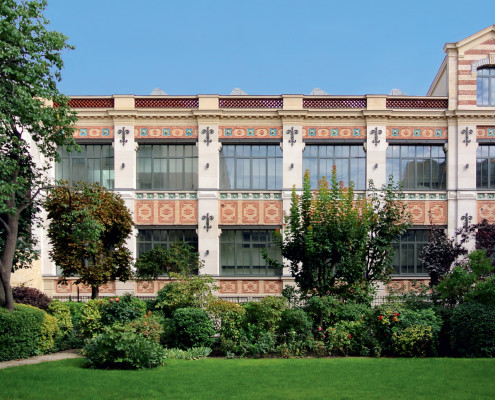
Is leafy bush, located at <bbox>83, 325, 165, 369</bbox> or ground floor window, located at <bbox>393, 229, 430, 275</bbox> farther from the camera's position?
ground floor window, located at <bbox>393, 229, 430, 275</bbox>

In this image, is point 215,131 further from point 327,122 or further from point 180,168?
point 327,122

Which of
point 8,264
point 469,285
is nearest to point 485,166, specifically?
point 469,285

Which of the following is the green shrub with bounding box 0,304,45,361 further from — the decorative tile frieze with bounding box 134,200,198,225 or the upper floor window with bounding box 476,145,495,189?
the upper floor window with bounding box 476,145,495,189

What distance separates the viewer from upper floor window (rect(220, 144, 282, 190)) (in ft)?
96.3

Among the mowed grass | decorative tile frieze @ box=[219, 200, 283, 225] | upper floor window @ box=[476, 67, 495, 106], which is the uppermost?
upper floor window @ box=[476, 67, 495, 106]

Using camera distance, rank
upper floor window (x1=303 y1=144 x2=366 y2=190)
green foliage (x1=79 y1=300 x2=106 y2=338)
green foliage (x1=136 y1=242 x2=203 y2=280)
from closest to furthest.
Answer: green foliage (x1=79 y1=300 x2=106 y2=338), green foliage (x1=136 y1=242 x2=203 y2=280), upper floor window (x1=303 y1=144 x2=366 y2=190)

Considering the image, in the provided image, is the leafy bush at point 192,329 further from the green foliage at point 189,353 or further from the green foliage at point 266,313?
the green foliage at point 266,313

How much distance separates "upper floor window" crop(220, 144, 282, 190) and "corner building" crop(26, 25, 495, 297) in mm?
55

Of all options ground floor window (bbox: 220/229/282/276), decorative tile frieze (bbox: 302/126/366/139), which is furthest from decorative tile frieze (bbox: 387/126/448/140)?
ground floor window (bbox: 220/229/282/276)

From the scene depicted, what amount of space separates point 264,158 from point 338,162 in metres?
4.07

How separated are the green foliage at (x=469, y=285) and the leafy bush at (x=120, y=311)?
388 inches

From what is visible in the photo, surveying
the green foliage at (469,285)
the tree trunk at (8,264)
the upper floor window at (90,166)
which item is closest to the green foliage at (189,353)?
the tree trunk at (8,264)

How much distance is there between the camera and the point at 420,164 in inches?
1157

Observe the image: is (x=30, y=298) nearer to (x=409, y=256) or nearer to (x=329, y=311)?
(x=329, y=311)
